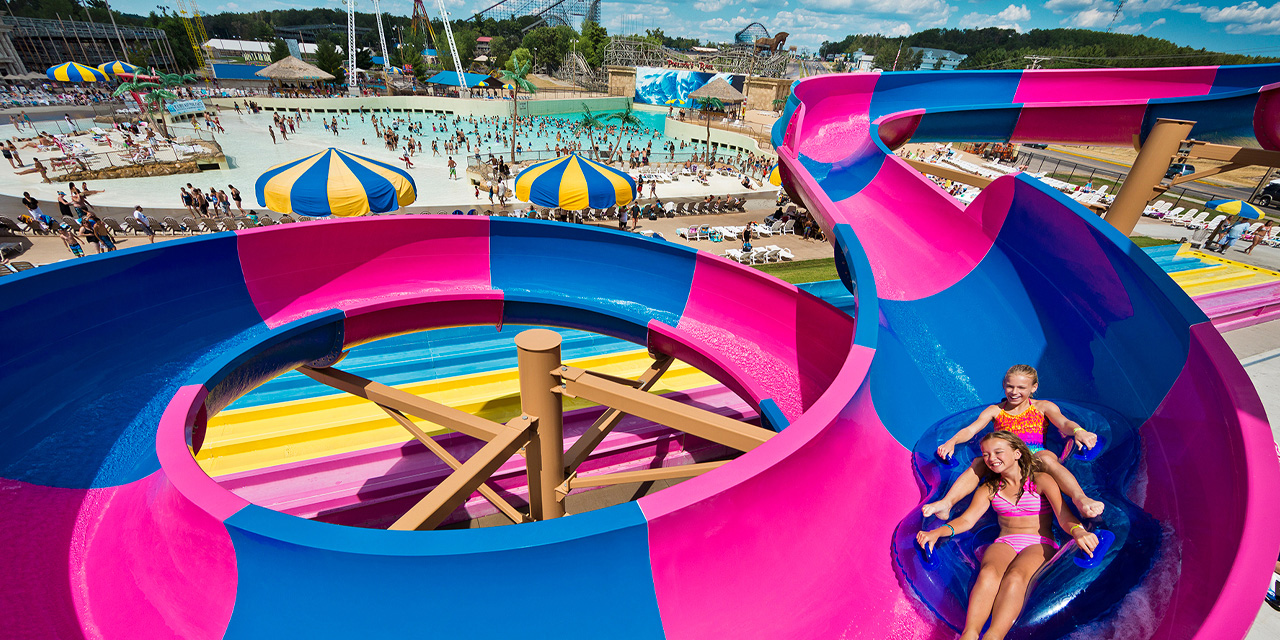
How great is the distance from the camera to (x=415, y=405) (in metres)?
4.77

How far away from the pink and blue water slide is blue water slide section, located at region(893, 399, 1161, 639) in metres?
0.01

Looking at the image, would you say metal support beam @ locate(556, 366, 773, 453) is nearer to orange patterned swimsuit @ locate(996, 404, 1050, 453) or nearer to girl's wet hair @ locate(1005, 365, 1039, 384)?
orange patterned swimsuit @ locate(996, 404, 1050, 453)

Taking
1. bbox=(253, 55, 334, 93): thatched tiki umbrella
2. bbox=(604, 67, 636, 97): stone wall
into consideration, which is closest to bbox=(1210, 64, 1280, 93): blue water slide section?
bbox=(253, 55, 334, 93): thatched tiki umbrella

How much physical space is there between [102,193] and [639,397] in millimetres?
29738

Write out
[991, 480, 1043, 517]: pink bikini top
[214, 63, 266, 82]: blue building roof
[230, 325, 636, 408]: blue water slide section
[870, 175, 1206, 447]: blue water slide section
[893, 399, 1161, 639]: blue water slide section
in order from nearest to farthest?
1. [893, 399, 1161, 639]: blue water slide section
2. [991, 480, 1043, 517]: pink bikini top
3. [870, 175, 1206, 447]: blue water slide section
4. [230, 325, 636, 408]: blue water slide section
5. [214, 63, 266, 82]: blue building roof

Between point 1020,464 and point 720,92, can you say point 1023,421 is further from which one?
point 720,92

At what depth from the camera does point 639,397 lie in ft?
13.1

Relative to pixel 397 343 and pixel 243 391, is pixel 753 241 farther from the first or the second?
pixel 243 391

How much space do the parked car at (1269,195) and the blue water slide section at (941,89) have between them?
132 feet

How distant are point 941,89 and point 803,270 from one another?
7.51 meters

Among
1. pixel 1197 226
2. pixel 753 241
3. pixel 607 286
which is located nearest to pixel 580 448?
pixel 607 286

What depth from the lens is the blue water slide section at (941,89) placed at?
9.09m

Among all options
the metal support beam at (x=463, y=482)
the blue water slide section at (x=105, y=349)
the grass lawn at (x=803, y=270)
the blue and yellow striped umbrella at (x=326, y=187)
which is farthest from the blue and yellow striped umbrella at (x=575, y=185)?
the metal support beam at (x=463, y=482)

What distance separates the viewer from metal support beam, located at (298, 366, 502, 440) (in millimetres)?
4414
